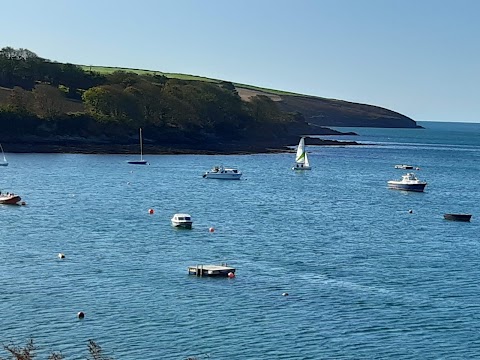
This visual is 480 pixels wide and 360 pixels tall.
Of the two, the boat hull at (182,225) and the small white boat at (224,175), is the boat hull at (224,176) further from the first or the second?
the boat hull at (182,225)

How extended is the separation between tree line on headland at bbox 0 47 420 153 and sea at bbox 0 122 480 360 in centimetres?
5206

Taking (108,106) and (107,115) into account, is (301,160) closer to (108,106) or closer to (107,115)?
(107,115)

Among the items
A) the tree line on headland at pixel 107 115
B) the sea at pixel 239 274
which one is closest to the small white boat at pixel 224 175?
the sea at pixel 239 274

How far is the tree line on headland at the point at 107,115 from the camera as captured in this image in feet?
497

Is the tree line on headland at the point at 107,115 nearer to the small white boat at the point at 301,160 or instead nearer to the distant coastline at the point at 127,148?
the distant coastline at the point at 127,148

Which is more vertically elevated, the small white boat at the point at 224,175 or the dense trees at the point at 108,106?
the dense trees at the point at 108,106

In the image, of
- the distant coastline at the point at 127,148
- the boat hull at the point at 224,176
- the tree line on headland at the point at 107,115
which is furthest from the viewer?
the tree line on headland at the point at 107,115

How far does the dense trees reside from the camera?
156 meters

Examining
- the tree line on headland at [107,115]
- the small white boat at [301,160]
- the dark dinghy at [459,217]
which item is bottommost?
the dark dinghy at [459,217]

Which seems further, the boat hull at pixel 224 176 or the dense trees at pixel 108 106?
the dense trees at pixel 108 106

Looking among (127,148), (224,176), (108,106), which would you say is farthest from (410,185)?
(108,106)

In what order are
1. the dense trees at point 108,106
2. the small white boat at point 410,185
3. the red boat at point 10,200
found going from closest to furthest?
1. the red boat at point 10,200
2. the small white boat at point 410,185
3. the dense trees at point 108,106

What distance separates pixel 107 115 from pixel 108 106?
2013mm

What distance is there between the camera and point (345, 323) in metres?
40.7
